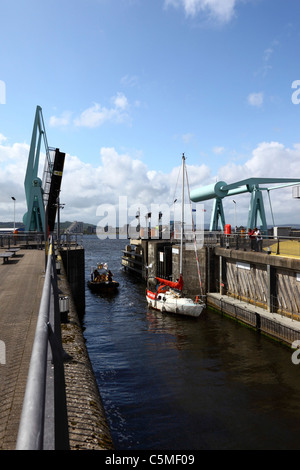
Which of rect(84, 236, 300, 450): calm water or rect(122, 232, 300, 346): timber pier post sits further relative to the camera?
rect(122, 232, 300, 346): timber pier post

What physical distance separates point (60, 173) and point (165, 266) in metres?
15.8

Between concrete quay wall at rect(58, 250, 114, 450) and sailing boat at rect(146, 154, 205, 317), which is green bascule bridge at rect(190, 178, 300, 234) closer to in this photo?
sailing boat at rect(146, 154, 205, 317)

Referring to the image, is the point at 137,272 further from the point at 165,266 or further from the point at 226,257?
the point at 226,257

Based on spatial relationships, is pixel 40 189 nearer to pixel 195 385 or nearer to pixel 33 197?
pixel 33 197

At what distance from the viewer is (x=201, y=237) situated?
109 ft

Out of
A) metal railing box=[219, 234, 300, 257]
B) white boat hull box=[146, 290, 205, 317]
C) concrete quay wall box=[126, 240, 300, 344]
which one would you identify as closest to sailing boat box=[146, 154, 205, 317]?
white boat hull box=[146, 290, 205, 317]

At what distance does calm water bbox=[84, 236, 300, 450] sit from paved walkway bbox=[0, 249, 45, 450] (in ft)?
16.4

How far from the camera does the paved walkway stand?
14.4 feet

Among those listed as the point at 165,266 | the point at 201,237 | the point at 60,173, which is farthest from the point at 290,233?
the point at 60,173

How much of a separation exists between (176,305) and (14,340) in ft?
63.5

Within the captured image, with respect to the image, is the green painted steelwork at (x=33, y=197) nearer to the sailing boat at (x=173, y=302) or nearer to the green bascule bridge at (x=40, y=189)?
the green bascule bridge at (x=40, y=189)

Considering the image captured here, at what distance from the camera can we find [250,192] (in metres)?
39.6

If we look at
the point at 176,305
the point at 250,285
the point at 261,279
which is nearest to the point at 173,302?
the point at 176,305

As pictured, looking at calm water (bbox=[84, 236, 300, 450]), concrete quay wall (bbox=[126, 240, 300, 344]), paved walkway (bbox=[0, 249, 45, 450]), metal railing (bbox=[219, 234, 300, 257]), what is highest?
metal railing (bbox=[219, 234, 300, 257])
